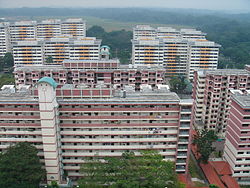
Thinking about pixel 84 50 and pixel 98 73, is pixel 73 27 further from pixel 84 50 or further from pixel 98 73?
pixel 98 73

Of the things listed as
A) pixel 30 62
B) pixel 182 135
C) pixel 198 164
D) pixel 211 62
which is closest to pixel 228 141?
pixel 198 164

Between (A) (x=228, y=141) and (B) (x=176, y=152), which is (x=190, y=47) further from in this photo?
(B) (x=176, y=152)

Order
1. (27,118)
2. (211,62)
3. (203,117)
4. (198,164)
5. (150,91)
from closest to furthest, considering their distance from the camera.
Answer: (27,118), (150,91), (198,164), (203,117), (211,62)

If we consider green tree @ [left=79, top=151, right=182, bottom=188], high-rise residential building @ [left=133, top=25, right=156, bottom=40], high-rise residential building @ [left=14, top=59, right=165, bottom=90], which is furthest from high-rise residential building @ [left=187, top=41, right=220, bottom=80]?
green tree @ [left=79, top=151, right=182, bottom=188]

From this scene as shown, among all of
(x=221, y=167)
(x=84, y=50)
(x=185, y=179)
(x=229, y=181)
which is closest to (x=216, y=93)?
(x=221, y=167)

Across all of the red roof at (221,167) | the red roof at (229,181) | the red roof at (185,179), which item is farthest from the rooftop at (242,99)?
the red roof at (185,179)

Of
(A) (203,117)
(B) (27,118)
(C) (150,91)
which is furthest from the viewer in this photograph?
(A) (203,117)
